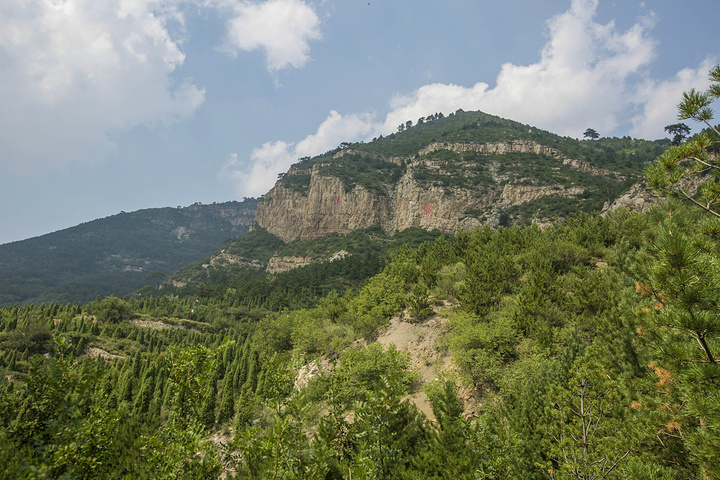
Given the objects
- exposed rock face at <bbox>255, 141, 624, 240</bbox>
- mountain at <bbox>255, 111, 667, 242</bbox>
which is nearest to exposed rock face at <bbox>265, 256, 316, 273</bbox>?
exposed rock face at <bbox>255, 141, 624, 240</bbox>

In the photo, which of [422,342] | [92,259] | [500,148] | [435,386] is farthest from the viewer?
[92,259]

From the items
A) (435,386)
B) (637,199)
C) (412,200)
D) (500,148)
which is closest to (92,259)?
(412,200)

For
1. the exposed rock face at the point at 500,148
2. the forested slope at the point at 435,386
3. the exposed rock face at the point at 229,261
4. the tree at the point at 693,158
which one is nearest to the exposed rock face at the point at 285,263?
the exposed rock face at the point at 229,261

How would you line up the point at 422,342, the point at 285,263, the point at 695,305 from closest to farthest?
the point at 695,305 → the point at 422,342 → the point at 285,263

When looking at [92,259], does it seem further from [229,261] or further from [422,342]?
[422,342]

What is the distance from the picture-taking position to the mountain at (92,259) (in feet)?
362

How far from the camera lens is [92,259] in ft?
511

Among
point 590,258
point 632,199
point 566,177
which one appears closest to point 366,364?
point 590,258

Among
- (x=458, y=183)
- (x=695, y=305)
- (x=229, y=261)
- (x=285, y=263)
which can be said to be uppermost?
(x=458, y=183)

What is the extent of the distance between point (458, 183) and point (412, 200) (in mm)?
11992

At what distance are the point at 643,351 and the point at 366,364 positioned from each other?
39.2 feet

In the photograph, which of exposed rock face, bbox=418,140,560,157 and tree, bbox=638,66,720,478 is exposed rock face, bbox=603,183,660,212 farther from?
tree, bbox=638,66,720,478

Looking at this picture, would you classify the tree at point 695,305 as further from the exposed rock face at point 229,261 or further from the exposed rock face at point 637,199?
the exposed rock face at point 229,261

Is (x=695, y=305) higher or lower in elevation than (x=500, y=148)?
lower
